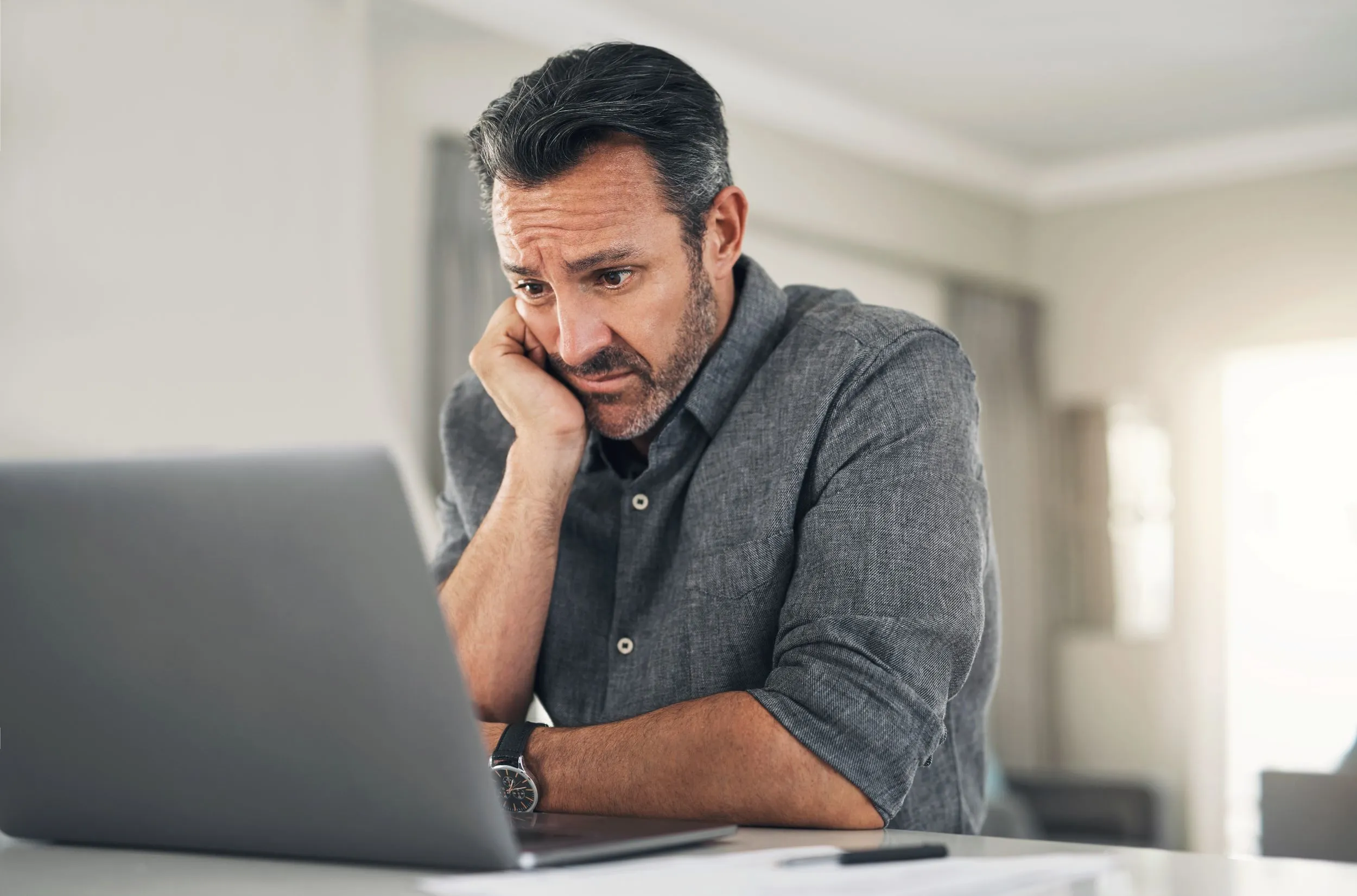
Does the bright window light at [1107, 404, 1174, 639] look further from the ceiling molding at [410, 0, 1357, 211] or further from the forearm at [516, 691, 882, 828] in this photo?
the forearm at [516, 691, 882, 828]

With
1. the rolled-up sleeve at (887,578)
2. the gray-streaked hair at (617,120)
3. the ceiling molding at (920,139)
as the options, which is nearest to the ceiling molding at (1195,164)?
the ceiling molding at (920,139)

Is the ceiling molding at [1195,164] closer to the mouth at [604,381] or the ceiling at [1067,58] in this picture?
the ceiling at [1067,58]

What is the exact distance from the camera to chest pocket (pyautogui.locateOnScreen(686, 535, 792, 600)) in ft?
4.34

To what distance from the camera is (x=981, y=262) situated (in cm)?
591

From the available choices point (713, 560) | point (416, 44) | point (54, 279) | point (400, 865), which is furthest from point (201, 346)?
point (400, 865)

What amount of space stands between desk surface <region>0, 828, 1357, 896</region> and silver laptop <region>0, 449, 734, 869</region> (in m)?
0.02

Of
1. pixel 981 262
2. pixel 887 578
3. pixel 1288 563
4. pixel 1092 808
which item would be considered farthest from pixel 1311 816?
pixel 981 262

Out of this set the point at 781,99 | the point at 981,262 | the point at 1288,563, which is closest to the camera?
the point at 781,99

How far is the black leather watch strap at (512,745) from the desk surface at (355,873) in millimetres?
280

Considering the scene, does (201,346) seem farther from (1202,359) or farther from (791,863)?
(1202,359)

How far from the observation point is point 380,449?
0.68 metres

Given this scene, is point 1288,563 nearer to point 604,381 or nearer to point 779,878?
point 604,381

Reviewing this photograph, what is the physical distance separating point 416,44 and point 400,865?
321 centimetres

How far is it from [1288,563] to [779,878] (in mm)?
5230
